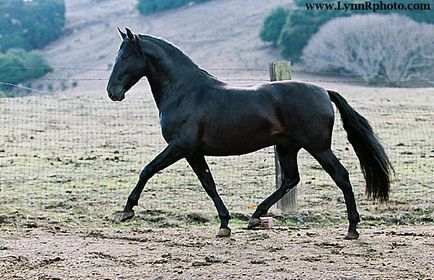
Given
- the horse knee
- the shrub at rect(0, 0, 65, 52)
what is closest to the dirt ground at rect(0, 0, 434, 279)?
the horse knee

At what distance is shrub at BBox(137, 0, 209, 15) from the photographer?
46656 millimetres

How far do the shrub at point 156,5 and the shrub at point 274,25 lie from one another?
38.8 ft

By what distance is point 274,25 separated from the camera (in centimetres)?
3609

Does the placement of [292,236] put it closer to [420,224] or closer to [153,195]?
[420,224]

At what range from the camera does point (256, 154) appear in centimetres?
1248

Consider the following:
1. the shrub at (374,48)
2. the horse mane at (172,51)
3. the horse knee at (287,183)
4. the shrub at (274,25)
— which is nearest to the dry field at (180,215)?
the horse knee at (287,183)

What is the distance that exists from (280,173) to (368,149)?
1.67 meters

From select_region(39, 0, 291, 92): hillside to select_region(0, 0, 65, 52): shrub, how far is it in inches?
36.5

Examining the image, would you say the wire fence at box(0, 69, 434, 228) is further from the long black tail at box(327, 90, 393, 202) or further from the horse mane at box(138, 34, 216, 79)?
the horse mane at box(138, 34, 216, 79)

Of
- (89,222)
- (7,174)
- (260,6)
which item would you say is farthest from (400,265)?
(260,6)

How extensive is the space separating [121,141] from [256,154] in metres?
3.17

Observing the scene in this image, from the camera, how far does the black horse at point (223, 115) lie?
6.62 meters

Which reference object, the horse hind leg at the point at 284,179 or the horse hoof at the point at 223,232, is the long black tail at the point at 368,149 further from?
the horse hoof at the point at 223,232

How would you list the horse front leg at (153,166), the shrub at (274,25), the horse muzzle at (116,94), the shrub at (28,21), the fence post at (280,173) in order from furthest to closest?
1. the shrub at (28,21)
2. the shrub at (274,25)
3. the fence post at (280,173)
4. the horse muzzle at (116,94)
5. the horse front leg at (153,166)
